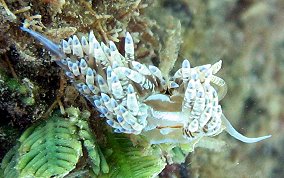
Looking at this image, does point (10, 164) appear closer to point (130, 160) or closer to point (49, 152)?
point (49, 152)

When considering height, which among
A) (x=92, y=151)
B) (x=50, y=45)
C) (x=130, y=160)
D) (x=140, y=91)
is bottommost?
(x=130, y=160)

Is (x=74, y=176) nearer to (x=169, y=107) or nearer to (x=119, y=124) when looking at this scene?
(x=119, y=124)

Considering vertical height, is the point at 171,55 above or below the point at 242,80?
above

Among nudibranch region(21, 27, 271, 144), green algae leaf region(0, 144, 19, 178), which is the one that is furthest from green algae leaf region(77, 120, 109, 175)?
green algae leaf region(0, 144, 19, 178)

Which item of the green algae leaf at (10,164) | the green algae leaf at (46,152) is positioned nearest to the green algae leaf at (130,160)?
the green algae leaf at (46,152)

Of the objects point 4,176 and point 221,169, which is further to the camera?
point 221,169

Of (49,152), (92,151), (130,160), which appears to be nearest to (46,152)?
(49,152)

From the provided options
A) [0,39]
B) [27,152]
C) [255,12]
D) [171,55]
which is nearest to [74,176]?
[27,152]
